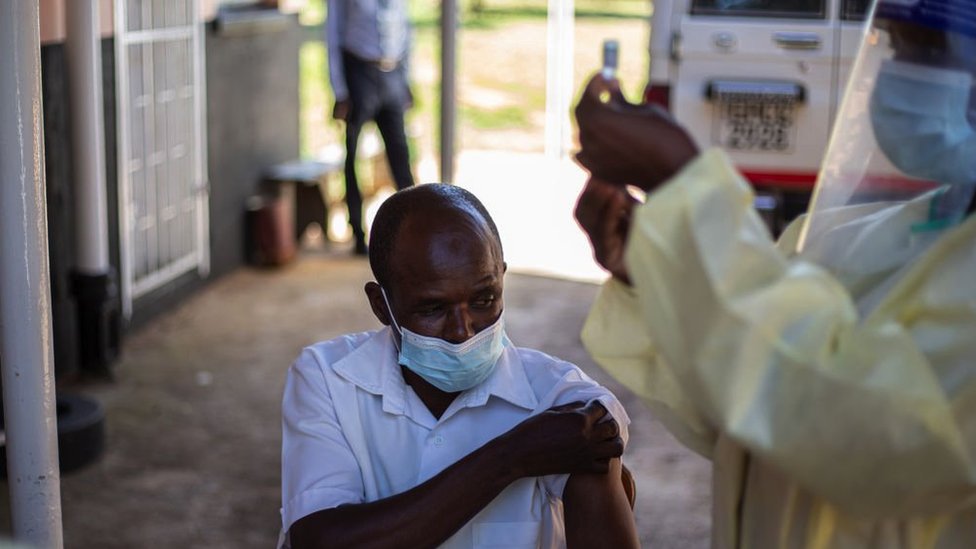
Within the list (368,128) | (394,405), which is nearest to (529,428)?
(394,405)

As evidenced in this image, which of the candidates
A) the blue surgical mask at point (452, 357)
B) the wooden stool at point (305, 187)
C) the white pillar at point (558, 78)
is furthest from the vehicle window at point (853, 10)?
the white pillar at point (558, 78)

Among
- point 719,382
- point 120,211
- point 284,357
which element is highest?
point 719,382

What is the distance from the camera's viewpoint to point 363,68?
791 centimetres

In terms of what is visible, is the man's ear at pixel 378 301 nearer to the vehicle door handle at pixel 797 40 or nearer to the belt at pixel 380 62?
the vehicle door handle at pixel 797 40

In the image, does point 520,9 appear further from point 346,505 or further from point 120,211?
point 346,505

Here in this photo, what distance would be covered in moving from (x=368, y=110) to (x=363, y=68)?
0.81 ft

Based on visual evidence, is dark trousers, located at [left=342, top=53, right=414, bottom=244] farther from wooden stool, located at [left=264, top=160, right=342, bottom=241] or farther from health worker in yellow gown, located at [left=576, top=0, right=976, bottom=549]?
health worker in yellow gown, located at [left=576, top=0, right=976, bottom=549]

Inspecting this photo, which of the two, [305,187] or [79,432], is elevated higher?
[305,187]

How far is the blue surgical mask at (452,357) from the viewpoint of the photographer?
2.24m

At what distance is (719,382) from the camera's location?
144 centimetres

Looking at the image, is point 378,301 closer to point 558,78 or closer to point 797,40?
point 797,40

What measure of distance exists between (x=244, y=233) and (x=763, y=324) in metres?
6.62

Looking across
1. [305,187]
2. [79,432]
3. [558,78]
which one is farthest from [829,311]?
[558,78]

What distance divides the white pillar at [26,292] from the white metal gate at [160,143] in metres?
3.69
